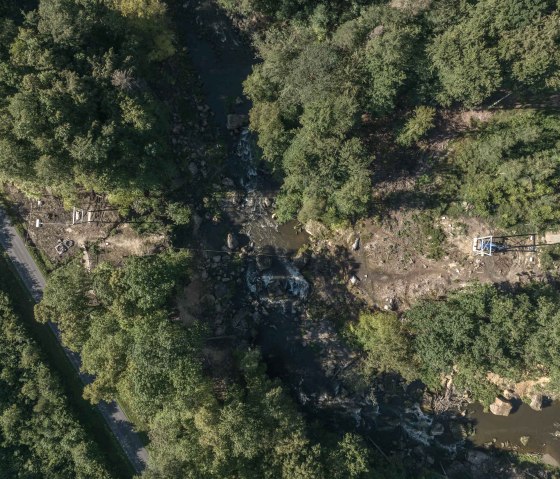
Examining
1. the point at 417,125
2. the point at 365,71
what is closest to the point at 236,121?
the point at 365,71

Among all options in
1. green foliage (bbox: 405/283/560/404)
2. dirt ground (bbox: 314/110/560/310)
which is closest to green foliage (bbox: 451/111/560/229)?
dirt ground (bbox: 314/110/560/310)

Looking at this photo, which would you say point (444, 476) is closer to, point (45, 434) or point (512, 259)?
point (512, 259)

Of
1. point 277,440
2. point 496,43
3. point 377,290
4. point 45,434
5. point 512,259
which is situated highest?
point 496,43

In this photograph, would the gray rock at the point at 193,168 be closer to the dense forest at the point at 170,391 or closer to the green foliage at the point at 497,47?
the dense forest at the point at 170,391

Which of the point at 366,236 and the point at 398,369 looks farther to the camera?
the point at 366,236

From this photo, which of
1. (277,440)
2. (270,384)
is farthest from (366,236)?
(277,440)

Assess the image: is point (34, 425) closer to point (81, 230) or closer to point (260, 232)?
point (81, 230)

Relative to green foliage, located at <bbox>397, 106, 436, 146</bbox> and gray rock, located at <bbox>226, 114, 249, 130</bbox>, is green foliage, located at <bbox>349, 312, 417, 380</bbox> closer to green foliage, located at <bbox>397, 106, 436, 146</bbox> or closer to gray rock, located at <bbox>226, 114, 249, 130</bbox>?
green foliage, located at <bbox>397, 106, 436, 146</bbox>
